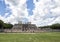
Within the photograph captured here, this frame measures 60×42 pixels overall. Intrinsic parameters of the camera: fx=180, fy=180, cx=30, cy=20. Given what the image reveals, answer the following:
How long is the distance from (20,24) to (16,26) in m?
3.10

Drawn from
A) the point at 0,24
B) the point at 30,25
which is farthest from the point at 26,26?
the point at 0,24

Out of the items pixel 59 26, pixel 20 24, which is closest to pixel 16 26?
pixel 20 24

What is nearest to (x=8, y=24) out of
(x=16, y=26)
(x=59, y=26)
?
(x=16, y=26)

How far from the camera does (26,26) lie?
122 metres

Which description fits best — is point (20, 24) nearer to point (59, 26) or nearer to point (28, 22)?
point (28, 22)

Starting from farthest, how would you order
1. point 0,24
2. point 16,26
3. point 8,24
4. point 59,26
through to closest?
point 8,24
point 59,26
point 16,26
point 0,24

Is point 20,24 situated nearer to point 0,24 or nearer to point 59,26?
point 0,24

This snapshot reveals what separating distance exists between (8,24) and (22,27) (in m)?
25.0

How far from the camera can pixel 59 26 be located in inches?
5133

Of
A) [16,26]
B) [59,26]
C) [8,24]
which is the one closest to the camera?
[16,26]

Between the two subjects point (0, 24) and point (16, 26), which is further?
point (16, 26)

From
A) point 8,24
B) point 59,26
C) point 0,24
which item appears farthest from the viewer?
A: point 8,24

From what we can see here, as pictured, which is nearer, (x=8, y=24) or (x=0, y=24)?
(x=0, y=24)

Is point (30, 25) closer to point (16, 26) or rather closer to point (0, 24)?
point (16, 26)
